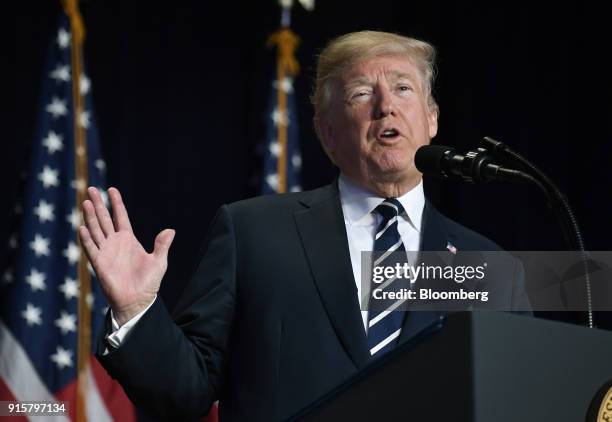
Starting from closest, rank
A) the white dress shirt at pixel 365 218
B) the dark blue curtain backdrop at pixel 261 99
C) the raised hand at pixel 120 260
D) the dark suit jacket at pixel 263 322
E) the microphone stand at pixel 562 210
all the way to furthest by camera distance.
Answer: the microphone stand at pixel 562 210
the raised hand at pixel 120 260
the dark suit jacket at pixel 263 322
the white dress shirt at pixel 365 218
the dark blue curtain backdrop at pixel 261 99

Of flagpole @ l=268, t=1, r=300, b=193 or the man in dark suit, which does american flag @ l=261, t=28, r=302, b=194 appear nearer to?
flagpole @ l=268, t=1, r=300, b=193

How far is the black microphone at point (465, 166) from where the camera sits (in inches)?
57.3

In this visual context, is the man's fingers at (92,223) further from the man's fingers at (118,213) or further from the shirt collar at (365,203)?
the shirt collar at (365,203)

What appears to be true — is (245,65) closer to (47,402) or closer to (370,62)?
(47,402)

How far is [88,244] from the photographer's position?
1551 mm

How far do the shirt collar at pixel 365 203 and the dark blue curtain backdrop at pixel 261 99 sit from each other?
7.22 ft

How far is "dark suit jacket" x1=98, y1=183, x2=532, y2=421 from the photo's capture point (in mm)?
1693

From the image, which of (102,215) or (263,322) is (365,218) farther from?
(102,215)

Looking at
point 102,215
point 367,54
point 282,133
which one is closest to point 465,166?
point 102,215

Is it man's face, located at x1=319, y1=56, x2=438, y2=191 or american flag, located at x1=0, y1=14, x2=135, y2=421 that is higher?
man's face, located at x1=319, y1=56, x2=438, y2=191

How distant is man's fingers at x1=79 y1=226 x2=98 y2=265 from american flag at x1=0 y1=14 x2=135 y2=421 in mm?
2178

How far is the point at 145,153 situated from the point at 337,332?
2.66 m

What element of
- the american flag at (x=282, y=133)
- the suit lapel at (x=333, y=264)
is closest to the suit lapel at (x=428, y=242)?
the suit lapel at (x=333, y=264)

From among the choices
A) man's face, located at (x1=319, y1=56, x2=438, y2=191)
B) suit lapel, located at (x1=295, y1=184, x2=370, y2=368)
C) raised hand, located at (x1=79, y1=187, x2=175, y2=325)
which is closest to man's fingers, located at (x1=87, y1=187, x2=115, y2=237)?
raised hand, located at (x1=79, y1=187, x2=175, y2=325)
